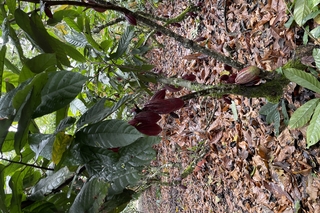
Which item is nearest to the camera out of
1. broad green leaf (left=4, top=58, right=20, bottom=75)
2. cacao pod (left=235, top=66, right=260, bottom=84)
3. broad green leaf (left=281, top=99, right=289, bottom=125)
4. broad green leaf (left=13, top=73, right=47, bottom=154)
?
broad green leaf (left=13, top=73, right=47, bottom=154)

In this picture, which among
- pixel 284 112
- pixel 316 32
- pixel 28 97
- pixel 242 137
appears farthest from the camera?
pixel 242 137

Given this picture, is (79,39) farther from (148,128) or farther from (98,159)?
(98,159)

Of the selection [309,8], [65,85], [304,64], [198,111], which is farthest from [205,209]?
[65,85]

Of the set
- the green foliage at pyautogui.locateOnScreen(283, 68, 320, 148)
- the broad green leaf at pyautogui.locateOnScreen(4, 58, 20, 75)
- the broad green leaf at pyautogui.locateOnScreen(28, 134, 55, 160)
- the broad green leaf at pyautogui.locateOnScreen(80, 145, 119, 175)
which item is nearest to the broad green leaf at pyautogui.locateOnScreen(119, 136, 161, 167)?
the broad green leaf at pyautogui.locateOnScreen(80, 145, 119, 175)

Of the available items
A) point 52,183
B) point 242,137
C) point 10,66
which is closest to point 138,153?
point 52,183

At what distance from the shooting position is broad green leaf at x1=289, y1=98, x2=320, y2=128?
2.96 ft

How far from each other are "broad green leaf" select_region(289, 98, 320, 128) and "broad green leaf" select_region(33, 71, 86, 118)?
0.71 m

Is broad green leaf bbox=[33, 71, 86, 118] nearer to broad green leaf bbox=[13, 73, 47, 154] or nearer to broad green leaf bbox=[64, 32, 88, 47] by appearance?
broad green leaf bbox=[13, 73, 47, 154]

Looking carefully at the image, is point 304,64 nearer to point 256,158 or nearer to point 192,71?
point 256,158

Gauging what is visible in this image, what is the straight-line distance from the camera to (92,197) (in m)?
0.50

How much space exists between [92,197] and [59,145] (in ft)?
0.38

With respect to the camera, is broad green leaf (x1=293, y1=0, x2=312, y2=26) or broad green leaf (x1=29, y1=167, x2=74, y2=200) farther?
broad green leaf (x1=293, y1=0, x2=312, y2=26)

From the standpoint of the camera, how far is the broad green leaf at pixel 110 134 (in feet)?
1.60

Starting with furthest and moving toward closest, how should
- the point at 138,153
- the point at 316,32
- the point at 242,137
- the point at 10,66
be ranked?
1. the point at 242,137
2. the point at 316,32
3. the point at 10,66
4. the point at 138,153
